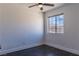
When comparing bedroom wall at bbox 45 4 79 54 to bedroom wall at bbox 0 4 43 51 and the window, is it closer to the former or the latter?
the window

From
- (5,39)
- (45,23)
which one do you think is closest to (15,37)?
(5,39)

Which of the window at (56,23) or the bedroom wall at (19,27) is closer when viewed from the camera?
the bedroom wall at (19,27)

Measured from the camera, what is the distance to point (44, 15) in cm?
247

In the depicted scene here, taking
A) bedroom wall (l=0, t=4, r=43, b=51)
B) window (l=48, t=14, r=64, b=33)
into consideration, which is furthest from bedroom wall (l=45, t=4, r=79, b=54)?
bedroom wall (l=0, t=4, r=43, b=51)

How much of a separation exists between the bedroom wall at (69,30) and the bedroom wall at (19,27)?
1.41 feet

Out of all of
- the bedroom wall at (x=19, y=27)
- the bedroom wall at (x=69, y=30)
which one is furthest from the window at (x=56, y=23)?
the bedroom wall at (x=19, y=27)

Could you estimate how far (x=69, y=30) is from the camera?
9.40 feet

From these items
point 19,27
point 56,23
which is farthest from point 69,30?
point 19,27

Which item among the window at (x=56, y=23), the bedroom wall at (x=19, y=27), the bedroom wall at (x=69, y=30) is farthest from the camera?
the bedroom wall at (x=69, y=30)

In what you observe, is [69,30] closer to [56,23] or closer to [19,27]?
[56,23]

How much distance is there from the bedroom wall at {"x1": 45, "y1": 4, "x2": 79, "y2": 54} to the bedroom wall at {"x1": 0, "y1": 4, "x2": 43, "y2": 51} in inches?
16.9

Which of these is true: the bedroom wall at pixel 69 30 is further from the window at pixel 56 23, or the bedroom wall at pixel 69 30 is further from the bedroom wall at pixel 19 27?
the bedroom wall at pixel 19 27

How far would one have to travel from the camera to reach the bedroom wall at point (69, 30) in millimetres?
2725

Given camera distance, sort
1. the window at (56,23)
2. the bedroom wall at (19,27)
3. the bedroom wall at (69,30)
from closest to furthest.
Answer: the bedroom wall at (19,27), the window at (56,23), the bedroom wall at (69,30)
